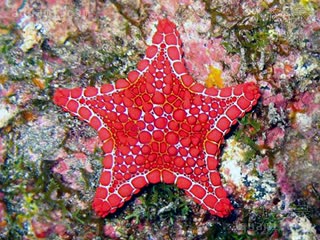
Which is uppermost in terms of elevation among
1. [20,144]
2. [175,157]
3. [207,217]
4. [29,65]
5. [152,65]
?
[29,65]

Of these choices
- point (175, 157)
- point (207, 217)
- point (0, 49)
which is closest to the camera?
point (175, 157)

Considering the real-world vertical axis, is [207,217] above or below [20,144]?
below

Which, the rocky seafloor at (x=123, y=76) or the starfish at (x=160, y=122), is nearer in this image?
the starfish at (x=160, y=122)

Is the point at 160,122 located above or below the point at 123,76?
below

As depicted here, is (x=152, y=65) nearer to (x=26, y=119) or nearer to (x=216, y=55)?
(x=216, y=55)

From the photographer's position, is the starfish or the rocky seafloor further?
the rocky seafloor

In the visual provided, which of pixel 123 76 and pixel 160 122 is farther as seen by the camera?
pixel 123 76

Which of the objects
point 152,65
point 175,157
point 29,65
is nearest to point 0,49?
point 29,65

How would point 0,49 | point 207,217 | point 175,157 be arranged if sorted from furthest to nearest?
point 207,217, point 0,49, point 175,157
